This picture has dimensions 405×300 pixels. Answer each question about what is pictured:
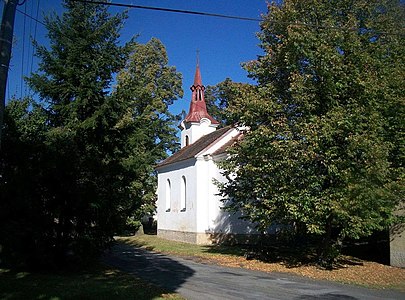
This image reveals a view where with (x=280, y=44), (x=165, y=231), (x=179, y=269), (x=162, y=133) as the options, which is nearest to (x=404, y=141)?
(x=280, y=44)

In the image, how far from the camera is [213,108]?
5812cm

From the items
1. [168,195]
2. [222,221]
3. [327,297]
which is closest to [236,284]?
[327,297]

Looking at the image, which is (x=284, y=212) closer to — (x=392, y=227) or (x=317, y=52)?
(x=392, y=227)

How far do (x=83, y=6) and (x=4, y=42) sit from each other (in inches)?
455

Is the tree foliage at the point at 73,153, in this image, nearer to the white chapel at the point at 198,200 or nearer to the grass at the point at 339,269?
the grass at the point at 339,269

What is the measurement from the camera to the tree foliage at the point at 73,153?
13.3 meters

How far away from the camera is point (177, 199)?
3262 cm

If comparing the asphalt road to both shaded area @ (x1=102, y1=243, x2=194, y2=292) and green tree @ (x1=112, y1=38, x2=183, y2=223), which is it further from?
green tree @ (x1=112, y1=38, x2=183, y2=223)

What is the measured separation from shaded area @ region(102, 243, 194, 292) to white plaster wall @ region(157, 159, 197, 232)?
960 cm

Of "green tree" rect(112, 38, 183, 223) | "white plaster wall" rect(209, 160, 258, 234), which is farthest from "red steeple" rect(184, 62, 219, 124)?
"white plaster wall" rect(209, 160, 258, 234)

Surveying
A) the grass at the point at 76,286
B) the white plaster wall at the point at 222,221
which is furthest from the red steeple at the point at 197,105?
the grass at the point at 76,286

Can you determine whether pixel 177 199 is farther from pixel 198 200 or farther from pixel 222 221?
pixel 222 221

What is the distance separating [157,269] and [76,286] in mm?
5166

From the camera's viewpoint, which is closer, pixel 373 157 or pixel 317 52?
pixel 373 157
